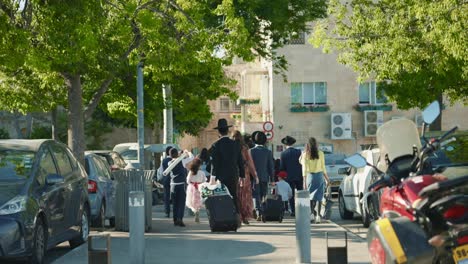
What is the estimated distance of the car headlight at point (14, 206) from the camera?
13.3 m

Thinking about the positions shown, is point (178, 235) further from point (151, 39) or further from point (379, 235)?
point (379, 235)

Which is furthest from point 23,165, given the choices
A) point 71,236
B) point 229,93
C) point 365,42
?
point 229,93

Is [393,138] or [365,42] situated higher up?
[365,42]

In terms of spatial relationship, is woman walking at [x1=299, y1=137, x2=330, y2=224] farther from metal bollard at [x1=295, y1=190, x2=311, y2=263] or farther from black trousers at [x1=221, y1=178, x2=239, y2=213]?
metal bollard at [x1=295, y1=190, x2=311, y2=263]

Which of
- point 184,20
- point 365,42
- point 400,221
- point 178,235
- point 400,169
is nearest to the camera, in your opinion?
point 400,221

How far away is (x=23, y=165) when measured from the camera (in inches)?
577

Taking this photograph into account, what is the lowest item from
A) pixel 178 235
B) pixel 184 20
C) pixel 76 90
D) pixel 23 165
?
pixel 178 235

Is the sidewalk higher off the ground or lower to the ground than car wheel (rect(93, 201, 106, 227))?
lower

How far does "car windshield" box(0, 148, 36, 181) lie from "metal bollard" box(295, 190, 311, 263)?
139 inches

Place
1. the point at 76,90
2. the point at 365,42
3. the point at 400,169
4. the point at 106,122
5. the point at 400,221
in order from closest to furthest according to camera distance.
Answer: the point at 400,221, the point at 400,169, the point at 76,90, the point at 365,42, the point at 106,122

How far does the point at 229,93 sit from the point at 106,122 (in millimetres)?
31088

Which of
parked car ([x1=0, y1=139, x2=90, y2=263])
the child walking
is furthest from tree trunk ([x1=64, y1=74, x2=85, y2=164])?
parked car ([x1=0, y1=139, x2=90, y2=263])

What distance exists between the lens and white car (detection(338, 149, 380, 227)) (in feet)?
A: 67.9

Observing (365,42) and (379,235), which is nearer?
(379,235)
